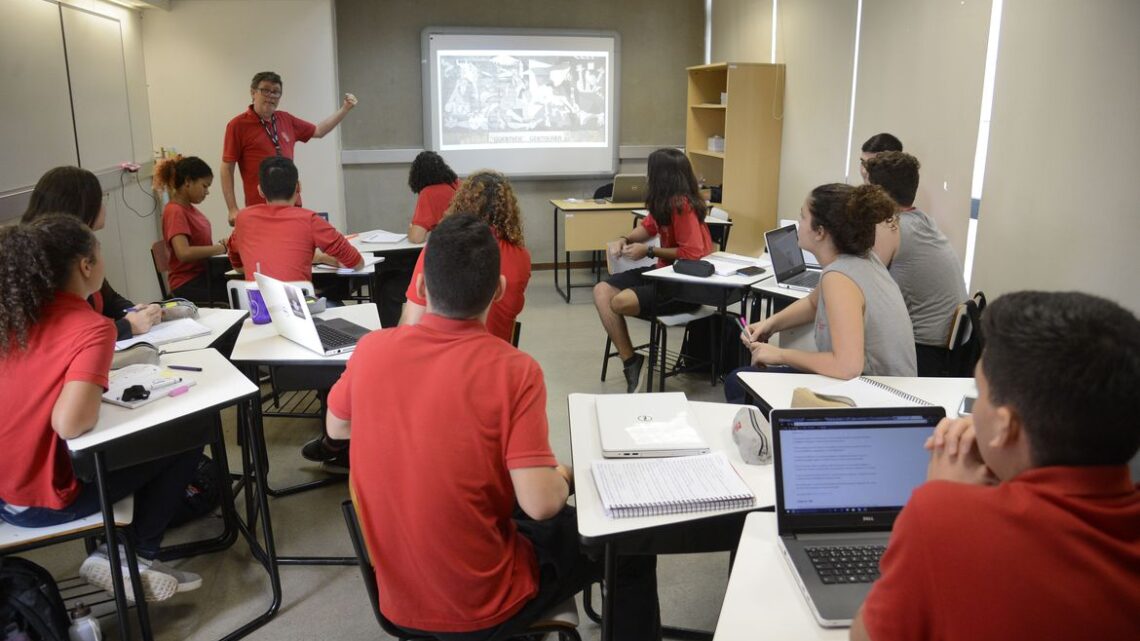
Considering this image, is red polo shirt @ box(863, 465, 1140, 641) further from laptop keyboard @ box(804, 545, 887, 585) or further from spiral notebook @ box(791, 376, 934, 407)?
spiral notebook @ box(791, 376, 934, 407)

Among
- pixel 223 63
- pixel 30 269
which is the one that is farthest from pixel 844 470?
pixel 223 63

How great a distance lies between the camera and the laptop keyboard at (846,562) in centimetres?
143

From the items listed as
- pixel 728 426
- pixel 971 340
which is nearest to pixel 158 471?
pixel 728 426

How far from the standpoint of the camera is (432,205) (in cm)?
488

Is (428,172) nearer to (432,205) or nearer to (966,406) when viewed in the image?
(432,205)

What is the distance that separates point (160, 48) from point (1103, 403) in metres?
6.85

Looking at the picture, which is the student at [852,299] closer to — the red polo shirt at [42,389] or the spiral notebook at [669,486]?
the spiral notebook at [669,486]

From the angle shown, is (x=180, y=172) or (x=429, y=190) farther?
(x=429, y=190)

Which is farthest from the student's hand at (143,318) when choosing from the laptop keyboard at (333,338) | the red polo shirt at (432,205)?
the red polo shirt at (432,205)

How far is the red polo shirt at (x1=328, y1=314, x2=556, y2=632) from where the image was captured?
1.52m

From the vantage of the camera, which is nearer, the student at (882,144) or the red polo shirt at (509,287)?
the red polo shirt at (509,287)

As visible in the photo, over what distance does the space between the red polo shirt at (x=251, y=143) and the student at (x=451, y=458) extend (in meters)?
3.99

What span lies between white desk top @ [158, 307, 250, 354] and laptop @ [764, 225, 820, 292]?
2321 mm

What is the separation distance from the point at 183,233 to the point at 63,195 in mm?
1559
